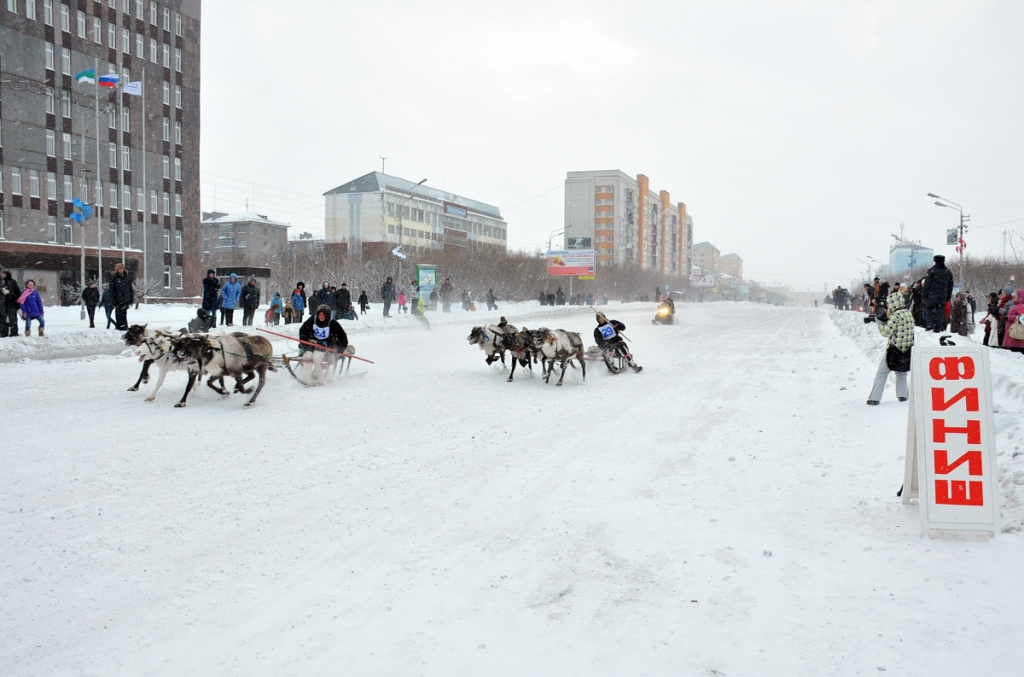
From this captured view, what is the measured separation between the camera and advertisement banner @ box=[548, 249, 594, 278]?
216ft

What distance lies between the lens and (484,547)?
506 cm

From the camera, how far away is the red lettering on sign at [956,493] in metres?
5.10

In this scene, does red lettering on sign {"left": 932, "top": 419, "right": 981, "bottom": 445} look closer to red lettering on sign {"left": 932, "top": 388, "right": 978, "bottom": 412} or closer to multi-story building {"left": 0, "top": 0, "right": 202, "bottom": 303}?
red lettering on sign {"left": 932, "top": 388, "right": 978, "bottom": 412}

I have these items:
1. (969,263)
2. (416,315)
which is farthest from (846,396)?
(969,263)

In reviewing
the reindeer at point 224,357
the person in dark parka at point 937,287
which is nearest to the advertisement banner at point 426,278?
the person in dark parka at point 937,287

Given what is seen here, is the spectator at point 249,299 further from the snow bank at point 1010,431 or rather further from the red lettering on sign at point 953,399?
the red lettering on sign at point 953,399

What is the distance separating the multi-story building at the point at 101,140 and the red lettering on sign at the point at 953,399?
131 ft

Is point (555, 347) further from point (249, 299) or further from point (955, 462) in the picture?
point (249, 299)

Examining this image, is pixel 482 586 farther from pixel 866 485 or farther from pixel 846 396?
pixel 846 396

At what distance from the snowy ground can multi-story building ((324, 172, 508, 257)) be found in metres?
82.8

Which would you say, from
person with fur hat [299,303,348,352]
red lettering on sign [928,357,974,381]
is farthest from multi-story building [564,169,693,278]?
red lettering on sign [928,357,974,381]

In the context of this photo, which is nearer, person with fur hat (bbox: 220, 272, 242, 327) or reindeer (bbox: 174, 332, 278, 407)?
reindeer (bbox: 174, 332, 278, 407)

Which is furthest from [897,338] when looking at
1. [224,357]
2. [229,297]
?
[229,297]

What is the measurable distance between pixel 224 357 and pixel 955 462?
29.5 feet
